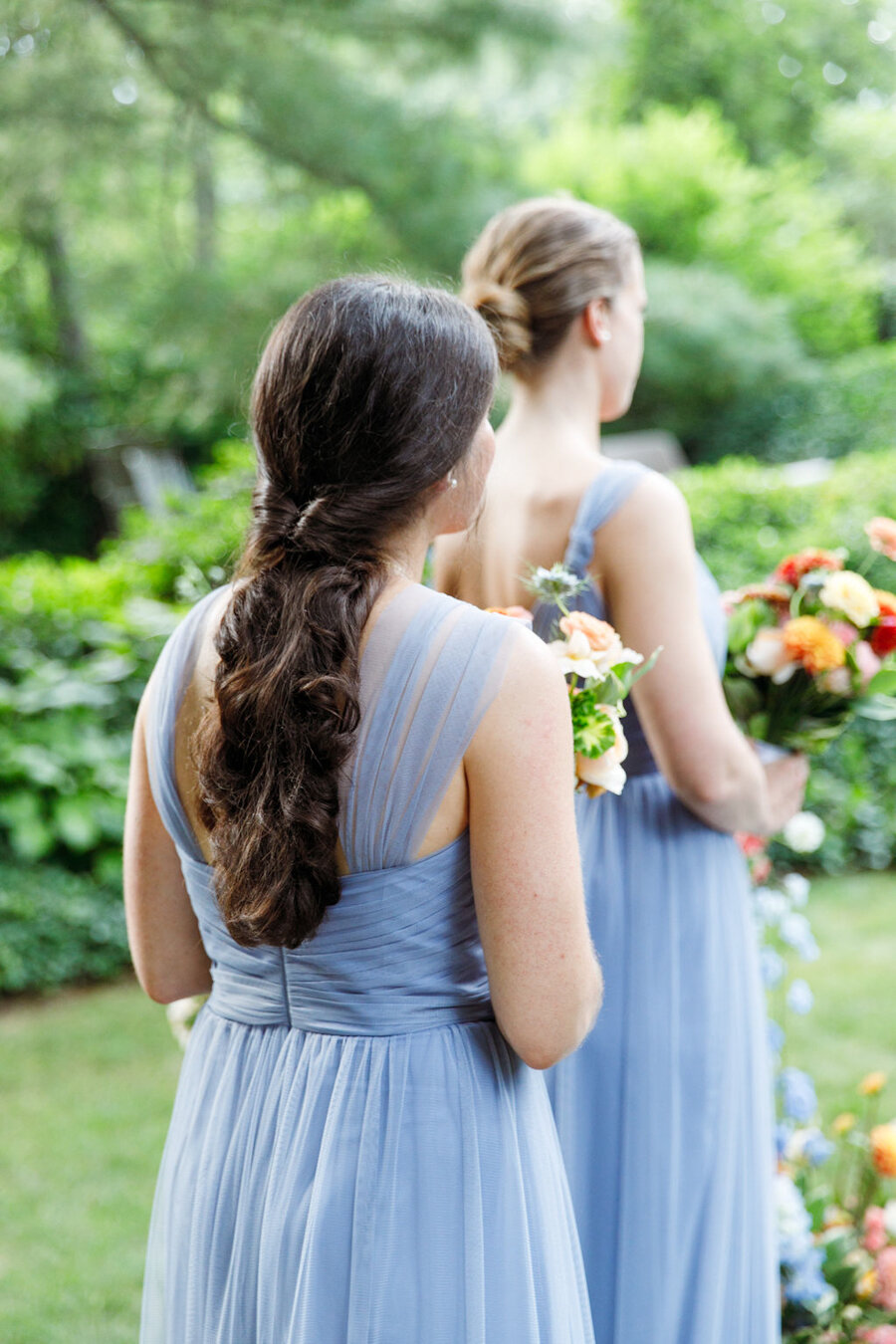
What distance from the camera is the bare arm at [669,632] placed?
199cm

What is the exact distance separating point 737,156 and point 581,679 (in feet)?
64.4

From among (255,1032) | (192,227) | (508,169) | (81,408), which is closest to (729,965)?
(255,1032)

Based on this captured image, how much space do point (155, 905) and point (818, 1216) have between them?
193 centimetres

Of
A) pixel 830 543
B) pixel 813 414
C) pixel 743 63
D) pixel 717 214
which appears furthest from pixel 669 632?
pixel 743 63

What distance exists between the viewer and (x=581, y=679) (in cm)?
171

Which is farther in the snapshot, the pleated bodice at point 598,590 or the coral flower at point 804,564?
the coral flower at point 804,564

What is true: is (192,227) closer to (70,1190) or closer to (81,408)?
(81,408)

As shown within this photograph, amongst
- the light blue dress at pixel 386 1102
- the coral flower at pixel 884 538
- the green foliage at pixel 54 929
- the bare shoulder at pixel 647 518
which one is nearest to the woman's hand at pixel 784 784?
the coral flower at pixel 884 538

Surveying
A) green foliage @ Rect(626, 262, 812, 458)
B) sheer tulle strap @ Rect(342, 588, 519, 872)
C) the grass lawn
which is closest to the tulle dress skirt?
sheer tulle strap @ Rect(342, 588, 519, 872)

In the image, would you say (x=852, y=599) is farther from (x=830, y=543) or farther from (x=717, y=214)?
(x=717, y=214)

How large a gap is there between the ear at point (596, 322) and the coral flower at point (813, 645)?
654 millimetres

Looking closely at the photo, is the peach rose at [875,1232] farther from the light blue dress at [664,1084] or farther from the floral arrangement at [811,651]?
the floral arrangement at [811,651]

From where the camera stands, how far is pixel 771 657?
230cm

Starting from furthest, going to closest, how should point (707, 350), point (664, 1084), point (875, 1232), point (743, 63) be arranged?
point (743, 63) < point (707, 350) < point (875, 1232) < point (664, 1084)
